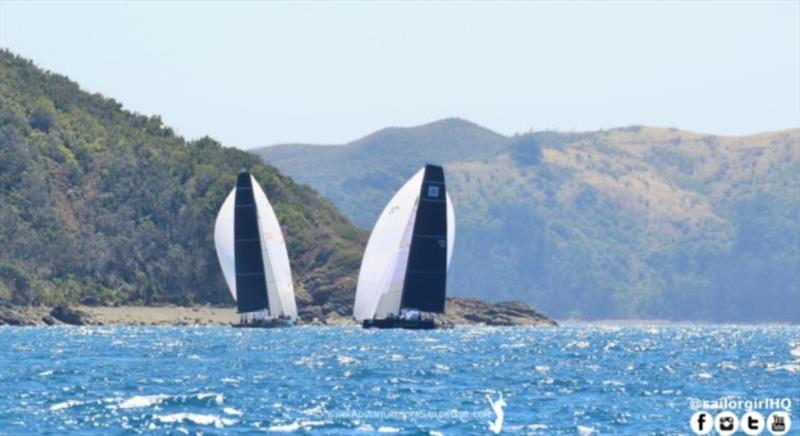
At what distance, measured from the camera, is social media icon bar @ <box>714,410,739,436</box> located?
52916 millimetres

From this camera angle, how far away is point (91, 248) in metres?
194

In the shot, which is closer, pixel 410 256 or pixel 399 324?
pixel 410 256

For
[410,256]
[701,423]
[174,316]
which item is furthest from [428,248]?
[701,423]

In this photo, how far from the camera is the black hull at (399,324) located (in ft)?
453

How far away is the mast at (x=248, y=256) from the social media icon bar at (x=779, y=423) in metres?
95.3

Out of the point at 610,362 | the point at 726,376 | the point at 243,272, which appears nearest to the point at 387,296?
the point at 243,272

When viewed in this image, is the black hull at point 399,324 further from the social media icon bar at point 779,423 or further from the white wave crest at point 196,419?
the social media icon bar at point 779,423

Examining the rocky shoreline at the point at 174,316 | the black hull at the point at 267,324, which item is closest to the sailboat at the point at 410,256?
the black hull at the point at 267,324

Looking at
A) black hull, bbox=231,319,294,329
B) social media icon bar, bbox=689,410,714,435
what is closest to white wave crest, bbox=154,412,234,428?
social media icon bar, bbox=689,410,714,435

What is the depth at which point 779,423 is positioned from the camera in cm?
5616

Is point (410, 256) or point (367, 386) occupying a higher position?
point (410, 256)

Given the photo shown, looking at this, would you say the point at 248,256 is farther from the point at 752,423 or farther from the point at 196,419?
the point at 752,423

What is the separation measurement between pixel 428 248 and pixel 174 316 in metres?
49.1

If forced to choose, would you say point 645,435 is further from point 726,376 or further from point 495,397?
point 726,376
